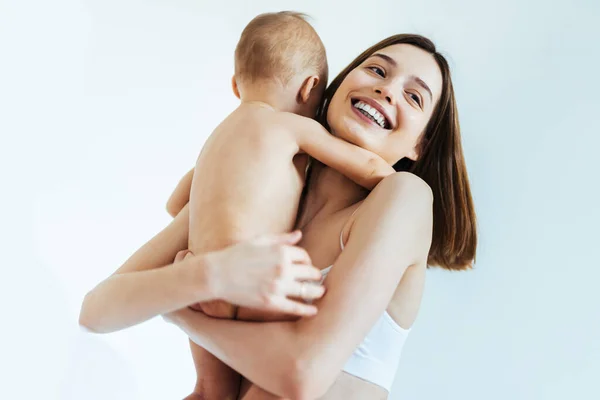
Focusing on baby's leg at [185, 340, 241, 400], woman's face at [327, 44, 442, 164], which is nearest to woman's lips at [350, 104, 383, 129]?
woman's face at [327, 44, 442, 164]

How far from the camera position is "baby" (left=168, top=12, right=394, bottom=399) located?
1116 mm

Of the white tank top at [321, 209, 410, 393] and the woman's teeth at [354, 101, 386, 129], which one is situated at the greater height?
the woman's teeth at [354, 101, 386, 129]

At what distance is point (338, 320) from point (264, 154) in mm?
319

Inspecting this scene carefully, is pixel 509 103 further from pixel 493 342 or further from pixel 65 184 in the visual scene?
pixel 65 184

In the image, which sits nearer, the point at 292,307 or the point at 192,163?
the point at 292,307

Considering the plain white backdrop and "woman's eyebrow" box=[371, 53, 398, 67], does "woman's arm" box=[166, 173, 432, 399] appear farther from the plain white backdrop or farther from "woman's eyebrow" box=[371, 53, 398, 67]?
the plain white backdrop

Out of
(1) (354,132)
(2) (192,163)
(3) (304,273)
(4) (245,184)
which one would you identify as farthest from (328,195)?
(2) (192,163)

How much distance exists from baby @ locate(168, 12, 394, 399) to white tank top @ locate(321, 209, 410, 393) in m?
0.14

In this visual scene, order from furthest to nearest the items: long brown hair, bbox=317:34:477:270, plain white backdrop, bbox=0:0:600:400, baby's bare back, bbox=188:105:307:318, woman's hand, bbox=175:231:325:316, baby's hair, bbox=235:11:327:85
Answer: plain white backdrop, bbox=0:0:600:400 → long brown hair, bbox=317:34:477:270 → baby's hair, bbox=235:11:327:85 → baby's bare back, bbox=188:105:307:318 → woman's hand, bbox=175:231:325:316

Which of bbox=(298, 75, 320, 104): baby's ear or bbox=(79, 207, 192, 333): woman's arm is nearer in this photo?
bbox=(79, 207, 192, 333): woman's arm

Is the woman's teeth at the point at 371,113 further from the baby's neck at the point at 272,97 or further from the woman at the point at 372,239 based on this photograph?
the baby's neck at the point at 272,97

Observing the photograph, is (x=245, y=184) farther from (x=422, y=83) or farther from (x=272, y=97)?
(x=422, y=83)

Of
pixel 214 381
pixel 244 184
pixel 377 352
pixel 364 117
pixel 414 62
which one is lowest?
pixel 214 381

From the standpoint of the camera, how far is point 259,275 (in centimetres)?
96
